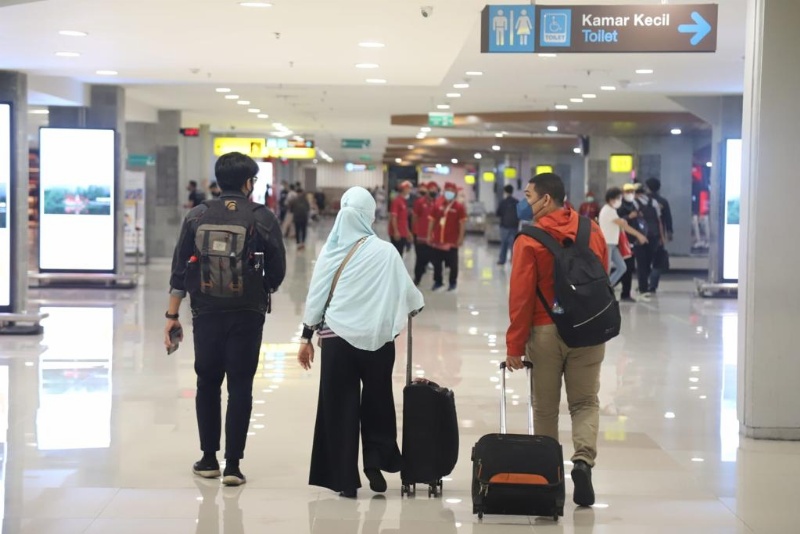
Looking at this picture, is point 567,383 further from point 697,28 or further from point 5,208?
point 5,208

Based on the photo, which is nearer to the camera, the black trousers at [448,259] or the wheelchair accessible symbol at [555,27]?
the wheelchair accessible symbol at [555,27]

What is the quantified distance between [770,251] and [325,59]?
687 centimetres

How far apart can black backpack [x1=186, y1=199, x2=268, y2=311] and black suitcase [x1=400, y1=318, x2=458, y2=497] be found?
91cm

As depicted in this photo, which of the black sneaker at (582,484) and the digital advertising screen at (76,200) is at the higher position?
the digital advertising screen at (76,200)

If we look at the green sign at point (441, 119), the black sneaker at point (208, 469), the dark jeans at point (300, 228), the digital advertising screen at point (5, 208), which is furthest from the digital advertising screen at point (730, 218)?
the dark jeans at point (300, 228)

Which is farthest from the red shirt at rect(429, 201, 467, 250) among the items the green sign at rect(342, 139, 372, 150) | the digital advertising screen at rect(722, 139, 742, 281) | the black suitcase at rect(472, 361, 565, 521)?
the green sign at rect(342, 139, 372, 150)

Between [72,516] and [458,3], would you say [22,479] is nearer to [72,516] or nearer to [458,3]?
[72,516]

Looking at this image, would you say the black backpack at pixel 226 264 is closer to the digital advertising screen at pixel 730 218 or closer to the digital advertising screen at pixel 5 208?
the digital advertising screen at pixel 5 208

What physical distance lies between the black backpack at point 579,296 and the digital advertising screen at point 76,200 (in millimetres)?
12334

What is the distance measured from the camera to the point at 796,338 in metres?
7.20

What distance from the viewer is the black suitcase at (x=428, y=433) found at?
5590mm

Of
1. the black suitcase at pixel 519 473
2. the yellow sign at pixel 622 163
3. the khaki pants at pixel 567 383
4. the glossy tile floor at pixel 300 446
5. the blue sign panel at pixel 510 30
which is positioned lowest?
the glossy tile floor at pixel 300 446

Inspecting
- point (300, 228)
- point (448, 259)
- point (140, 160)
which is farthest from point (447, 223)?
point (300, 228)

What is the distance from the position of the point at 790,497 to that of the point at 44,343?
7670mm
